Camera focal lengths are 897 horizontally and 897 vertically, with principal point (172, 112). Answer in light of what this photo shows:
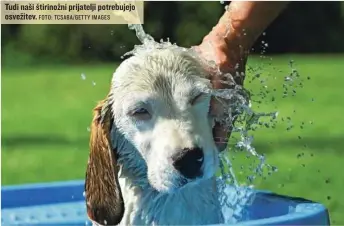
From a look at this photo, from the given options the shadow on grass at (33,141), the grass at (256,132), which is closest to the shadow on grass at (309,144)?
the grass at (256,132)

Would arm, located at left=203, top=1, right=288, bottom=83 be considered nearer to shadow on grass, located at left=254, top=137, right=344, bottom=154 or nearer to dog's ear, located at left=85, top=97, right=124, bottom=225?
dog's ear, located at left=85, top=97, right=124, bottom=225

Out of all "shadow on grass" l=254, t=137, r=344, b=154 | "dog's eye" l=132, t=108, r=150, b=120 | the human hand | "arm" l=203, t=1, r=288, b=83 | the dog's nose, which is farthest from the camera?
"shadow on grass" l=254, t=137, r=344, b=154

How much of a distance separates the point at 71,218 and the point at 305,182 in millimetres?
2013

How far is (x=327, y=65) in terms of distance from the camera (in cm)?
1204

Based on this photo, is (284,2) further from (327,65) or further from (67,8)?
(327,65)

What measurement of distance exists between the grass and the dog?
25.9 inches

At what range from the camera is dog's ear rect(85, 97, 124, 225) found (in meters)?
2.96

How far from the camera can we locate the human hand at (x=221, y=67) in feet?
10.1

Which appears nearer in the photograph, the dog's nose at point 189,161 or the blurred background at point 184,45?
the dog's nose at point 189,161

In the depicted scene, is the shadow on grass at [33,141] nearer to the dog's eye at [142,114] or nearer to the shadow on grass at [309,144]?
the shadow on grass at [309,144]

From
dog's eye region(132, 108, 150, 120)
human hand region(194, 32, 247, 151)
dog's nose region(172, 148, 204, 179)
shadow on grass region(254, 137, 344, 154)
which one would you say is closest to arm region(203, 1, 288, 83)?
human hand region(194, 32, 247, 151)

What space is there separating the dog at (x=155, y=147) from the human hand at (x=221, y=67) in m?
0.07

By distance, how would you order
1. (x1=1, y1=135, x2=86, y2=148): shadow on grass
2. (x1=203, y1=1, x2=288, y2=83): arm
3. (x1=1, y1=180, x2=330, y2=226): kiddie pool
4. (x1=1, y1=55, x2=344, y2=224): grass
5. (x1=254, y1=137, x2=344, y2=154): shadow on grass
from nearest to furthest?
(x1=203, y1=1, x2=288, y2=83): arm
(x1=1, y1=180, x2=330, y2=226): kiddie pool
(x1=1, y1=55, x2=344, y2=224): grass
(x1=254, y1=137, x2=344, y2=154): shadow on grass
(x1=1, y1=135, x2=86, y2=148): shadow on grass

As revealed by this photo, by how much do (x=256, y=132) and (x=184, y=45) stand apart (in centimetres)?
91
